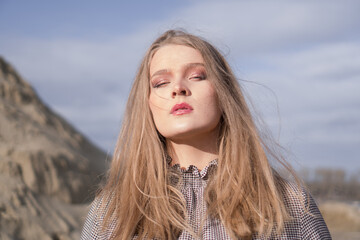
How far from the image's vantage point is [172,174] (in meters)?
2.38

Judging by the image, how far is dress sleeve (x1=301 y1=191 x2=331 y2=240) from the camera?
2270mm

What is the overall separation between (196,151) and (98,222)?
1.99 ft

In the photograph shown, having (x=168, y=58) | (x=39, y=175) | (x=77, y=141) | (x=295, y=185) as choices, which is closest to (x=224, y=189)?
(x=295, y=185)

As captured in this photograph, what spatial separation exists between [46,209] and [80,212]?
628 mm

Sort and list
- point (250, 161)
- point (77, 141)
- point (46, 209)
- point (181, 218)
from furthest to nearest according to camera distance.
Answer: point (77, 141)
point (46, 209)
point (250, 161)
point (181, 218)

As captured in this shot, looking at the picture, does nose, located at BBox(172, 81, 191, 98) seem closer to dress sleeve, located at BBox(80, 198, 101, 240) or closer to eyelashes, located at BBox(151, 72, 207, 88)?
eyelashes, located at BBox(151, 72, 207, 88)

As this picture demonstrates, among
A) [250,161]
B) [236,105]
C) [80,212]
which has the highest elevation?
[236,105]

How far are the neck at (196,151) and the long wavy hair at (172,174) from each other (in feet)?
0.18

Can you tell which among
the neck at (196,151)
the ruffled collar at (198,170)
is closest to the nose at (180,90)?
the neck at (196,151)

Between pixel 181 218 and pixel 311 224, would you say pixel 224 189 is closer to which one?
pixel 181 218

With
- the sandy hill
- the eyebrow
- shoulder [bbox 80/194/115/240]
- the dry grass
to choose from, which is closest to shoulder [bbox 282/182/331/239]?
the eyebrow

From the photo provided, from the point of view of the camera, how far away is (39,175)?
23.6ft

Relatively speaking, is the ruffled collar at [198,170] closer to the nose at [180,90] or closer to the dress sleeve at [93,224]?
the nose at [180,90]

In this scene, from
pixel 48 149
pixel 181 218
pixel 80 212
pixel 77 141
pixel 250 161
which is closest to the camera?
pixel 181 218
